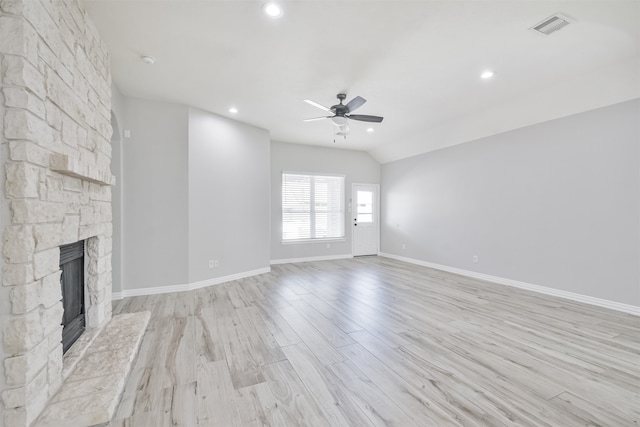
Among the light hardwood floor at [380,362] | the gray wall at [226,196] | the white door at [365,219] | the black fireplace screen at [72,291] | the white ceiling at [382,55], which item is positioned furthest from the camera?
the white door at [365,219]

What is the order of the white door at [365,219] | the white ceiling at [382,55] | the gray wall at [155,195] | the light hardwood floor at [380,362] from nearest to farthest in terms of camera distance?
the light hardwood floor at [380,362] → the white ceiling at [382,55] → the gray wall at [155,195] → the white door at [365,219]

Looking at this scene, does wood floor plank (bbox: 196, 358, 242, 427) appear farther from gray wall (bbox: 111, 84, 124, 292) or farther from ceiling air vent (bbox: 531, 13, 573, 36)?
ceiling air vent (bbox: 531, 13, 573, 36)

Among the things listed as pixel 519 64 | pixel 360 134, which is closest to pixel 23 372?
pixel 519 64

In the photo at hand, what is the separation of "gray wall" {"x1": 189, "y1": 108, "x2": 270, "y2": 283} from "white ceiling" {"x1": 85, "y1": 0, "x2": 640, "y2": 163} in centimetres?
48

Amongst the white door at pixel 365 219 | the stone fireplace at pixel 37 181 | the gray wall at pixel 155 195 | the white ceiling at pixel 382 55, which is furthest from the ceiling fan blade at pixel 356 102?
the white door at pixel 365 219

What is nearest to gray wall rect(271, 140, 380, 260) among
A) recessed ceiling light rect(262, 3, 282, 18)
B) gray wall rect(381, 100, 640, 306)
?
gray wall rect(381, 100, 640, 306)

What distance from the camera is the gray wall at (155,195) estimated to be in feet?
13.2

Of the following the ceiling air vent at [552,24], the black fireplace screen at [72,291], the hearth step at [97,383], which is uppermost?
the ceiling air vent at [552,24]

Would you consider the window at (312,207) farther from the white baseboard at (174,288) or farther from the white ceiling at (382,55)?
the white ceiling at (382,55)

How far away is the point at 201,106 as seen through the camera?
4.39 meters

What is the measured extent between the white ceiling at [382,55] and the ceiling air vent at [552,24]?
6cm

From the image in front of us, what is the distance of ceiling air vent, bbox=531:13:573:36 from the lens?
2383 mm

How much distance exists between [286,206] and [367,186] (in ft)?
8.48

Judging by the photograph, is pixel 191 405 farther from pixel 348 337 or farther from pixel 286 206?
pixel 286 206
